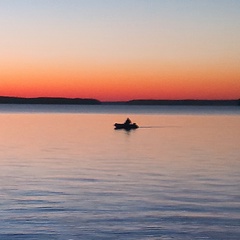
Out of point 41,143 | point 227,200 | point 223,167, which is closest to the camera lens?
point 227,200

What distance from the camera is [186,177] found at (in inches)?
912

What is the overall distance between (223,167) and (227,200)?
9.06 meters

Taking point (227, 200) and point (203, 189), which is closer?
point (227, 200)

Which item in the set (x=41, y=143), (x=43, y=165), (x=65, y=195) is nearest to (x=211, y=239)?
(x=65, y=195)

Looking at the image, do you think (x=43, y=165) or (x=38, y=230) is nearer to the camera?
(x=38, y=230)

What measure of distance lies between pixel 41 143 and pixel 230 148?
1309 centimetres

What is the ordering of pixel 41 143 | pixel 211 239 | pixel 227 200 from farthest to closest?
1. pixel 41 143
2. pixel 227 200
3. pixel 211 239

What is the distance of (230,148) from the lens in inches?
1497

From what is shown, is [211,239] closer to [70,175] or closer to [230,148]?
[70,175]

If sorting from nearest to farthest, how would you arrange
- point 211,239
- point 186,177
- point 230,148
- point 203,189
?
point 211,239 → point 203,189 → point 186,177 → point 230,148

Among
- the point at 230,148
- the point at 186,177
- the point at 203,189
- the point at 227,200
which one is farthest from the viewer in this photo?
the point at 230,148

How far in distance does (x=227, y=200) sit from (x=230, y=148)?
67.5 feet

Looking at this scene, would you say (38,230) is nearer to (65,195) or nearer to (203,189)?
(65,195)

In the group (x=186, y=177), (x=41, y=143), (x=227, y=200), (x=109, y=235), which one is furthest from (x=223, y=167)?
(x=41, y=143)
